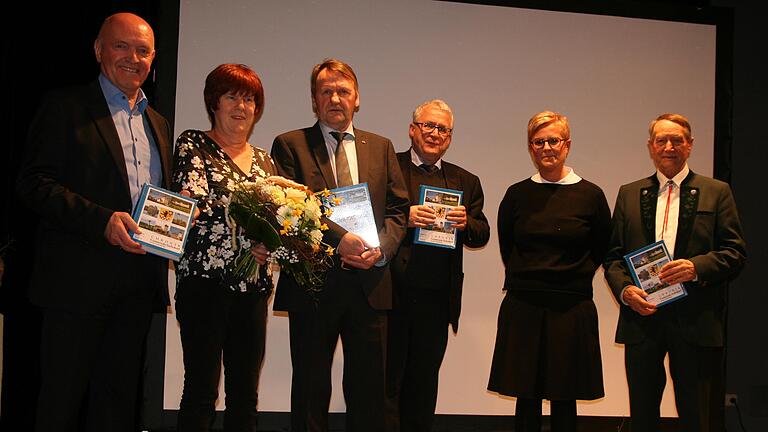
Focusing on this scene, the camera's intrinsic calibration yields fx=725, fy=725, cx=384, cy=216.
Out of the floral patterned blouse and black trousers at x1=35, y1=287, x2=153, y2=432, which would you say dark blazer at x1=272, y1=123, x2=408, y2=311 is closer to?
the floral patterned blouse

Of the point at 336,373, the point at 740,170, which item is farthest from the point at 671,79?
the point at 336,373

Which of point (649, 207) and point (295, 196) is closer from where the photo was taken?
point (295, 196)

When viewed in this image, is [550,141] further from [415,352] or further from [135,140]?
[135,140]

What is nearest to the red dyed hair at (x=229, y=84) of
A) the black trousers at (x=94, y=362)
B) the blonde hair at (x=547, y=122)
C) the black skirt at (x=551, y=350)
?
the black trousers at (x=94, y=362)

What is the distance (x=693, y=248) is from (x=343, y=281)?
1797 mm

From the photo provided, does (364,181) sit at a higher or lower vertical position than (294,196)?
higher

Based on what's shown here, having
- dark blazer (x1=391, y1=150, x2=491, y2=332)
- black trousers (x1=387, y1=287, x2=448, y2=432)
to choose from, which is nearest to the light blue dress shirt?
dark blazer (x1=391, y1=150, x2=491, y2=332)

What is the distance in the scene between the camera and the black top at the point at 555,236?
11.9 ft

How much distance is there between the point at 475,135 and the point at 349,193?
7.07ft

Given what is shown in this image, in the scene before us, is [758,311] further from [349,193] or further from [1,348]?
[1,348]

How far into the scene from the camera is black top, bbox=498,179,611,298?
142 inches

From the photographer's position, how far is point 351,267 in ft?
10.6

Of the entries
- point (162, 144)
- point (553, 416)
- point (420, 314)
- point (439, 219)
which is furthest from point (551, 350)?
point (162, 144)

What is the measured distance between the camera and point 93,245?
2.70 m
